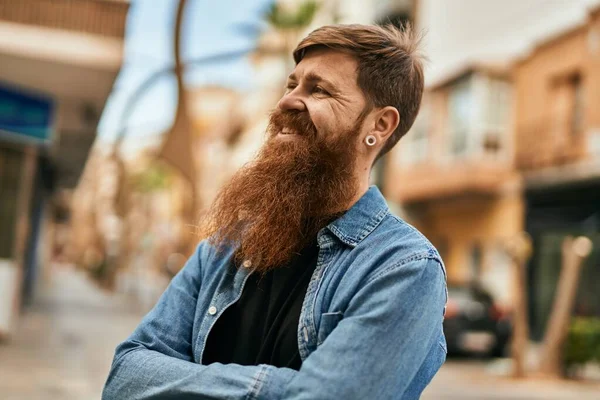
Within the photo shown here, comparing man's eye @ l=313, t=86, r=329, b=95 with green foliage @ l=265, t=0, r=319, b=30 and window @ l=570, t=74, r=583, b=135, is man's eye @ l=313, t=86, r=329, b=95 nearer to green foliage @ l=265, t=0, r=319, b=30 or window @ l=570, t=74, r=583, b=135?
window @ l=570, t=74, r=583, b=135

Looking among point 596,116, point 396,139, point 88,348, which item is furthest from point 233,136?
point 396,139

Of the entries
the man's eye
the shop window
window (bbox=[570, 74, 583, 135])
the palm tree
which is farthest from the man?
the palm tree

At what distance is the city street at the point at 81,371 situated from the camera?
8609 millimetres

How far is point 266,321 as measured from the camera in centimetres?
176

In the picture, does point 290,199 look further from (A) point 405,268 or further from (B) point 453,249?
(B) point 453,249

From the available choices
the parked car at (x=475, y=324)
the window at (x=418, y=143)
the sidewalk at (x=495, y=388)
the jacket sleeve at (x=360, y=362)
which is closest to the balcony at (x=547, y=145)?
the window at (x=418, y=143)

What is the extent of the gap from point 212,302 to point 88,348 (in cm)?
1132

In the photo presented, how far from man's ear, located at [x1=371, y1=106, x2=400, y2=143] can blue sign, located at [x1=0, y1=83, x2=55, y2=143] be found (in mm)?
10276

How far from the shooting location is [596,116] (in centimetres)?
1752

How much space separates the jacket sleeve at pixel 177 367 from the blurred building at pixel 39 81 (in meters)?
8.47

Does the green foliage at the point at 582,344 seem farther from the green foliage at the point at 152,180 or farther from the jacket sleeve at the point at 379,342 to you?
the green foliage at the point at 152,180

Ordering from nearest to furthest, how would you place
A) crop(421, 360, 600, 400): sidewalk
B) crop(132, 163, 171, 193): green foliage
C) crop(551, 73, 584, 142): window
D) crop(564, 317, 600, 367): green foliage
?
crop(421, 360, 600, 400): sidewalk
crop(564, 317, 600, 367): green foliage
crop(551, 73, 584, 142): window
crop(132, 163, 171, 193): green foliage

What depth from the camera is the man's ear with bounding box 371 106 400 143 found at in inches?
74.1

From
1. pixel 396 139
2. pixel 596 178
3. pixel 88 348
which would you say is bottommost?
pixel 88 348
